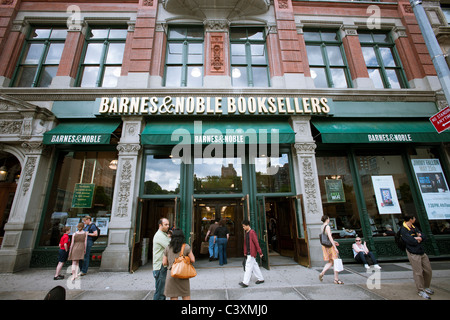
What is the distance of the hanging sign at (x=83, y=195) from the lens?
28.1 ft

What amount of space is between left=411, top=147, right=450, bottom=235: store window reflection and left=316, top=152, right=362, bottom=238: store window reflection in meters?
3.00

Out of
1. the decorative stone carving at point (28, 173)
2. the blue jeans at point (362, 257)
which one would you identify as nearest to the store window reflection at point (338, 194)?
the blue jeans at point (362, 257)

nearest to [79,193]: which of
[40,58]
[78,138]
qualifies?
[78,138]

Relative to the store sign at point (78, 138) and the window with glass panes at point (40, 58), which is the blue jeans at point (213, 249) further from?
the window with glass panes at point (40, 58)

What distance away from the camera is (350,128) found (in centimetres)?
884

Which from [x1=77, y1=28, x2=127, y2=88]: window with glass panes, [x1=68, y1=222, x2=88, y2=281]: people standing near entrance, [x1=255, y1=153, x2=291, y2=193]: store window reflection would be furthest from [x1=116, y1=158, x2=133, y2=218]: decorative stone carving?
[x1=255, y1=153, x2=291, y2=193]: store window reflection

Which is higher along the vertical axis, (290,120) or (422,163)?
(290,120)

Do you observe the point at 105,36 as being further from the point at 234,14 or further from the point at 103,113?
the point at 234,14

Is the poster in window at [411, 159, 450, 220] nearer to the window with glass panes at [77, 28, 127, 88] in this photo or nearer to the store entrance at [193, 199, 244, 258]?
the store entrance at [193, 199, 244, 258]

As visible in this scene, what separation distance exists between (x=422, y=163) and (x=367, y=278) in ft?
22.3

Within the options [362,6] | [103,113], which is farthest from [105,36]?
[362,6]

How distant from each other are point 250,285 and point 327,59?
11063 millimetres

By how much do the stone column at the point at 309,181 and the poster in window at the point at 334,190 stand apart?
98cm
